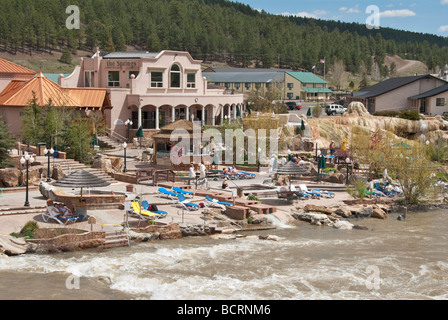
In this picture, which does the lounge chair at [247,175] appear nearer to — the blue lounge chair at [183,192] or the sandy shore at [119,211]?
the sandy shore at [119,211]

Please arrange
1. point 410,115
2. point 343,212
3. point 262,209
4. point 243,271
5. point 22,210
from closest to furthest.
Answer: point 243,271, point 22,210, point 262,209, point 343,212, point 410,115

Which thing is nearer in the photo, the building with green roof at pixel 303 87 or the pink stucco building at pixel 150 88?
the pink stucco building at pixel 150 88

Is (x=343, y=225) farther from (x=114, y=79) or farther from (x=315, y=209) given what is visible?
(x=114, y=79)

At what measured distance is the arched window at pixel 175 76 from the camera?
171ft

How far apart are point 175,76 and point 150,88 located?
277 centimetres

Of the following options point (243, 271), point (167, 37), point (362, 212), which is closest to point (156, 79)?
point (362, 212)

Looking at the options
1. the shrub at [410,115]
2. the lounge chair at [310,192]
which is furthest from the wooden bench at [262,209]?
the shrub at [410,115]

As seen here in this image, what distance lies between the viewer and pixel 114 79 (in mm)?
52438

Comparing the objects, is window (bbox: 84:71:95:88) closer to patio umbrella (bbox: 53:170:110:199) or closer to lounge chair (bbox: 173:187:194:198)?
lounge chair (bbox: 173:187:194:198)

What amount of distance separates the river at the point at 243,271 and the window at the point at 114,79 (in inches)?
1189

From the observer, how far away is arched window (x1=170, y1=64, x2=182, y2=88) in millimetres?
52094

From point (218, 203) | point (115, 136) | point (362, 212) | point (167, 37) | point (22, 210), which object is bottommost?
point (362, 212)

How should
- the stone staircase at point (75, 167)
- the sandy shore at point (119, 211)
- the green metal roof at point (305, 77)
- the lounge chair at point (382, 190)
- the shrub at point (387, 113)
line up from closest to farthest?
1. the sandy shore at point (119, 211)
2. the stone staircase at point (75, 167)
3. the lounge chair at point (382, 190)
4. the shrub at point (387, 113)
5. the green metal roof at point (305, 77)

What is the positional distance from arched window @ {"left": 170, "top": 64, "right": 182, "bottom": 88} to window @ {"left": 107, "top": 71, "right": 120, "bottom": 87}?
4.54 meters
